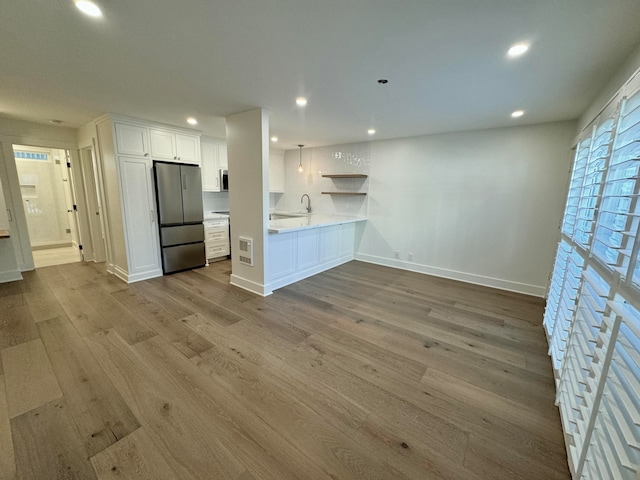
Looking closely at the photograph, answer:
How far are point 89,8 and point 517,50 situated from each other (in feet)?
9.14

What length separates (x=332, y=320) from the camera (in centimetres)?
301

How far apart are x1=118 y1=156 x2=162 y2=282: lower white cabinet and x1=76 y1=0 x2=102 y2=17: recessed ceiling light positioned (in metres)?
2.72

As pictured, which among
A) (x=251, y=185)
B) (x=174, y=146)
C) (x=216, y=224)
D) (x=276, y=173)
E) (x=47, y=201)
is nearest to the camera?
(x=251, y=185)

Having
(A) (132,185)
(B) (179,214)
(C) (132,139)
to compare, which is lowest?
(B) (179,214)

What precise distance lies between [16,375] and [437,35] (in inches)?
158

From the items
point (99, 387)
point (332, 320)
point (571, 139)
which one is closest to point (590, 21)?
point (571, 139)

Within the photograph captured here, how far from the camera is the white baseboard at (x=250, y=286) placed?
368cm

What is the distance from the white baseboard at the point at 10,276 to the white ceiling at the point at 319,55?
245cm

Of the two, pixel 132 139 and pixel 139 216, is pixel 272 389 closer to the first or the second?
pixel 139 216

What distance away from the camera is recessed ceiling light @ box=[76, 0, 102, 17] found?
146cm

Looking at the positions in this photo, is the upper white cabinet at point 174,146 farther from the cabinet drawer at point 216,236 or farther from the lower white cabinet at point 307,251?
the lower white cabinet at point 307,251

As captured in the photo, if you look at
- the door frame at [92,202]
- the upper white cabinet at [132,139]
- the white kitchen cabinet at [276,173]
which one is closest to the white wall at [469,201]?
the white kitchen cabinet at [276,173]

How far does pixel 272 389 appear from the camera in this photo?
196 cm

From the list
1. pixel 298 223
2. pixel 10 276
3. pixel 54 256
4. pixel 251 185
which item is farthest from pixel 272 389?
pixel 54 256
